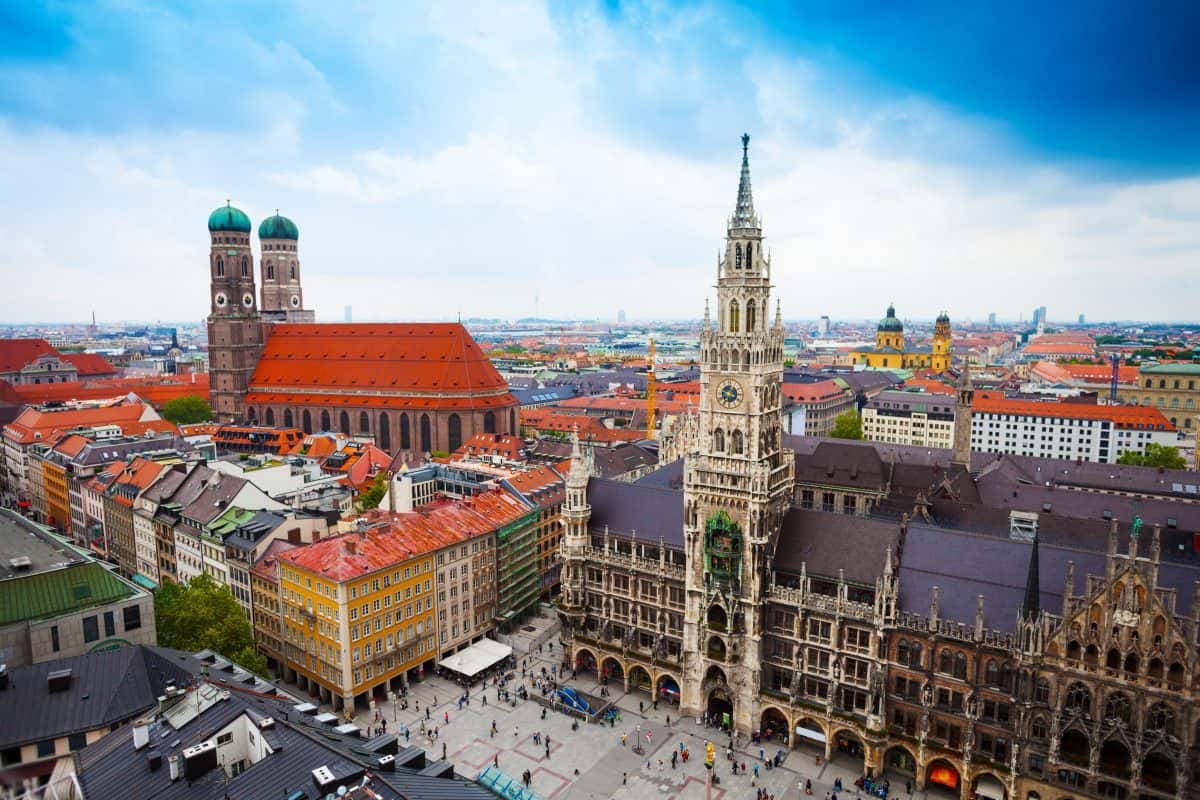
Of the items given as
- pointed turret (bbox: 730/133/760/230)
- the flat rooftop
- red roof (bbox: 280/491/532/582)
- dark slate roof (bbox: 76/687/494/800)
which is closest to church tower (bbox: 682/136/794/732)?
pointed turret (bbox: 730/133/760/230)

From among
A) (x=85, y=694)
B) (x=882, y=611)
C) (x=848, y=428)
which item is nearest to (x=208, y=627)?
(x=85, y=694)

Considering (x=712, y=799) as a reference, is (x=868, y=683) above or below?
above

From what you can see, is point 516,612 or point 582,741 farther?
point 516,612

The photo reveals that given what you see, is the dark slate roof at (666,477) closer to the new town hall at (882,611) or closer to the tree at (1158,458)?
the new town hall at (882,611)

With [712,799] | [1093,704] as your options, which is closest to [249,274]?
[712,799]

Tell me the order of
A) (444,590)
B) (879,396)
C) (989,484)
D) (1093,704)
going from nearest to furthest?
(1093,704), (444,590), (989,484), (879,396)

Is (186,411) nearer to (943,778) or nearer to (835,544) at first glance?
(835,544)

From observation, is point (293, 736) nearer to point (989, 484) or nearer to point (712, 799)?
point (712, 799)
